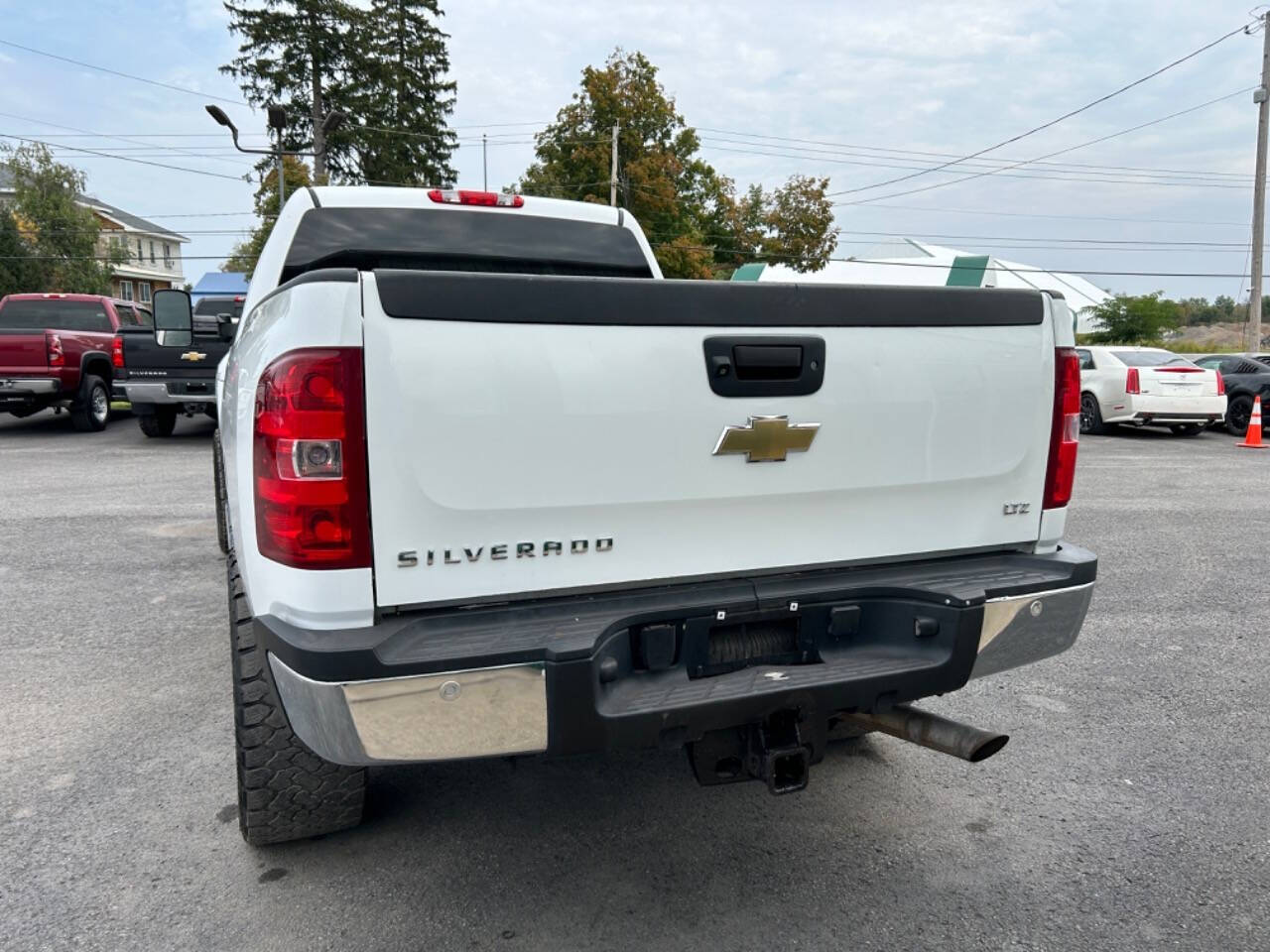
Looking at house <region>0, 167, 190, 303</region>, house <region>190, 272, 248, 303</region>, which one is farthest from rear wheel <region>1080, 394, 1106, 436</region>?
house <region>0, 167, 190, 303</region>

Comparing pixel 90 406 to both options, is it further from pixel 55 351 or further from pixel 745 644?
pixel 745 644

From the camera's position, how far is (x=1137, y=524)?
784 cm

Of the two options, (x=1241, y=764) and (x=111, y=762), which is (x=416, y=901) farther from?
(x=1241, y=764)

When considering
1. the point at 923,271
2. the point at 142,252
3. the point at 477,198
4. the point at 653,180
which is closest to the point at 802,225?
the point at 653,180

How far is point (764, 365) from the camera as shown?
2303 mm

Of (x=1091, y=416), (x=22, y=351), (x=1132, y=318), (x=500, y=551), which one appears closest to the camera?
(x=500, y=551)

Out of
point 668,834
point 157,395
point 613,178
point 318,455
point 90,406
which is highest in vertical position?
point 613,178

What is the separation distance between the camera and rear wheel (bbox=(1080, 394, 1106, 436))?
51.7 feet

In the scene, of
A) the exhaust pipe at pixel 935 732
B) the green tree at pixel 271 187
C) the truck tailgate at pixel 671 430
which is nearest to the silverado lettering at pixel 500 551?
the truck tailgate at pixel 671 430

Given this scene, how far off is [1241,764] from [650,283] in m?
2.92

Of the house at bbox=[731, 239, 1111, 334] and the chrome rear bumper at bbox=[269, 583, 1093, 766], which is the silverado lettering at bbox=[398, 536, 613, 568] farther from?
the house at bbox=[731, 239, 1111, 334]

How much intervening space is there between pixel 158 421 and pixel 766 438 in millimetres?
13171

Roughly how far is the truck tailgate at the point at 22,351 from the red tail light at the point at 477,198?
36.6 ft

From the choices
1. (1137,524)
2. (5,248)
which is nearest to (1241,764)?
(1137,524)
